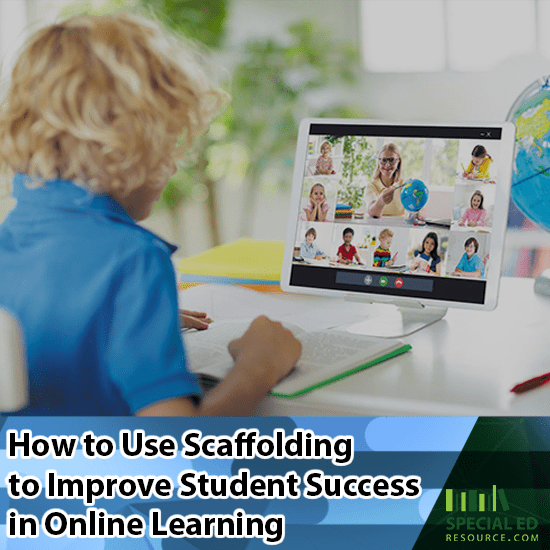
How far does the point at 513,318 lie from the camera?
3.79 feet

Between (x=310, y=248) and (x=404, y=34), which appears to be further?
(x=404, y=34)

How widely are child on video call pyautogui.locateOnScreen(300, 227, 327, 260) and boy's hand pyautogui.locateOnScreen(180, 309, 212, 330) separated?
0.20 meters

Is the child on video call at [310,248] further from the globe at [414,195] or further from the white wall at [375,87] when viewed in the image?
the white wall at [375,87]

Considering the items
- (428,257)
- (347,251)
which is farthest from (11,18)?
(428,257)

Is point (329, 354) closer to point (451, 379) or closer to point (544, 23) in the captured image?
point (451, 379)

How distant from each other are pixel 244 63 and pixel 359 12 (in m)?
1.01

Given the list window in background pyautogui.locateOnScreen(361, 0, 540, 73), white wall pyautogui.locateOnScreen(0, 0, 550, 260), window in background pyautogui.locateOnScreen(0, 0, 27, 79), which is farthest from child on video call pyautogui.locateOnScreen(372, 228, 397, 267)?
window in background pyautogui.locateOnScreen(361, 0, 540, 73)

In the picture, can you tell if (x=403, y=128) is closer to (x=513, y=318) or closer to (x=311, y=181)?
(x=311, y=181)

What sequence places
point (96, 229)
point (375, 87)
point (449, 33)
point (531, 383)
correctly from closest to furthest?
point (96, 229) < point (531, 383) < point (449, 33) < point (375, 87)

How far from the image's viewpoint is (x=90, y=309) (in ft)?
2.22

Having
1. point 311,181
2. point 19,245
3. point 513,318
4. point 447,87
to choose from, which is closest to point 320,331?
point 311,181

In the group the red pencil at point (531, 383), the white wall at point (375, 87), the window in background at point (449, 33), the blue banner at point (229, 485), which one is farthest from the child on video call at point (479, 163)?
the window in background at point (449, 33)

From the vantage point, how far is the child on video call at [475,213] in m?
1.02

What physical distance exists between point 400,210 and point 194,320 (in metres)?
0.38
